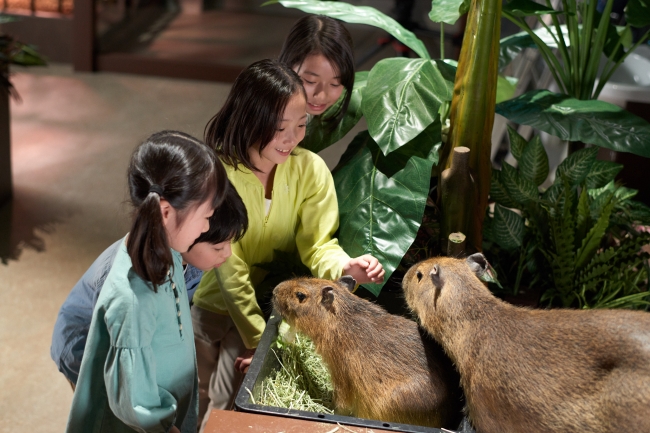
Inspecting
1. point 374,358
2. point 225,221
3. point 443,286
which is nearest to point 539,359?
point 443,286

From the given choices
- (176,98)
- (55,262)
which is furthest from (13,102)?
(55,262)

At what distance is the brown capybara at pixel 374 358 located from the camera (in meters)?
1.62

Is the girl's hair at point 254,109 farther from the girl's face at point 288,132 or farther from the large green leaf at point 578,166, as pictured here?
the large green leaf at point 578,166

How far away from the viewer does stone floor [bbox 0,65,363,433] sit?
2.97 metres

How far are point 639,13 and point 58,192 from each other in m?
3.43

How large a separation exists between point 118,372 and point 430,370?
710 millimetres

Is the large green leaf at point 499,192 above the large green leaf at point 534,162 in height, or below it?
below

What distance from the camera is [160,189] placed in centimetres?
147

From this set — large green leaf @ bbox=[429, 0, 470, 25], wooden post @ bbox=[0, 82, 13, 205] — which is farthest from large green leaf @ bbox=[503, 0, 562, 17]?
wooden post @ bbox=[0, 82, 13, 205]

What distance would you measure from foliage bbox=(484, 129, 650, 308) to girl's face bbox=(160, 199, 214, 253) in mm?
1264

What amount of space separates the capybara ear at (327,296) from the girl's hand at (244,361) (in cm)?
43

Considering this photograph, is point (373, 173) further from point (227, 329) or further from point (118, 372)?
point (118, 372)

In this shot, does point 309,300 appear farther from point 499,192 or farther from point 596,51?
point 596,51

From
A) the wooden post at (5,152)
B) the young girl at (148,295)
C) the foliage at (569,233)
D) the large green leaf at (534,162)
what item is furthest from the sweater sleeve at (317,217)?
the wooden post at (5,152)
